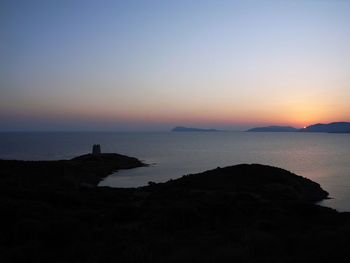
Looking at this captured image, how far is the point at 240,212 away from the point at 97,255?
1128 centimetres

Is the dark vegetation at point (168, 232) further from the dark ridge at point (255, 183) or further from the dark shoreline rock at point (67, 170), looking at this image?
the dark shoreline rock at point (67, 170)

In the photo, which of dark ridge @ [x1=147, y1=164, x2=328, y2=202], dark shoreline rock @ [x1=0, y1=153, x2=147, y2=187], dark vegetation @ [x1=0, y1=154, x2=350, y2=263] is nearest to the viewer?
dark vegetation @ [x1=0, y1=154, x2=350, y2=263]

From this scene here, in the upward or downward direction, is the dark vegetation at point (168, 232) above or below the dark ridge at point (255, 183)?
above

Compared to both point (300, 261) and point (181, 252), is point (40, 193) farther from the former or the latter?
point (300, 261)

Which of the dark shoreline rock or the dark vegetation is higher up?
the dark vegetation

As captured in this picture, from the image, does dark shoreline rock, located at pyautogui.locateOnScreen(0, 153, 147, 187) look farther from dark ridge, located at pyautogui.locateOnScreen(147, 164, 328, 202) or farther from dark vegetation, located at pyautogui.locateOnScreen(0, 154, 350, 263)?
dark vegetation, located at pyautogui.locateOnScreen(0, 154, 350, 263)

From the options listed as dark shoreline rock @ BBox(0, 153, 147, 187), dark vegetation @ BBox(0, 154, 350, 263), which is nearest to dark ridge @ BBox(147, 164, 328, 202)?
dark vegetation @ BBox(0, 154, 350, 263)

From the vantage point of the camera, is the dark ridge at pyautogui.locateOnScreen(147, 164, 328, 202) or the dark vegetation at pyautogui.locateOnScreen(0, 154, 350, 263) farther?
the dark ridge at pyautogui.locateOnScreen(147, 164, 328, 202)

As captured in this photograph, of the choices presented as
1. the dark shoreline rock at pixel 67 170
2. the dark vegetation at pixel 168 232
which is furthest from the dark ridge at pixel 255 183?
the dark shoreline rock at pixel 67 170

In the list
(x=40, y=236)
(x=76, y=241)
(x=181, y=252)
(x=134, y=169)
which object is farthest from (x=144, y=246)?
(x=134, y=169)

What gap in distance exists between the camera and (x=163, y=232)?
13094 millimetres

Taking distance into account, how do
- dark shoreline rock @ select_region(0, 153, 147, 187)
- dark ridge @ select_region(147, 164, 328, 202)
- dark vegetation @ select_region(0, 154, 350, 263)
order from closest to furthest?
dark vegetation @ select_region(0, 154, 350, 263), dark ridge @ select_region(147, 164, 328, 202), dark shoreline rock @ select_region(0, 153, 147, 187)

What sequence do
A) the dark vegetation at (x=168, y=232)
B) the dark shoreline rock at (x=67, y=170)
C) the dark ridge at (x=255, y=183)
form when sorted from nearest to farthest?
the dark vegetation at (x=168, y=232), the dark ridge at (x=255, y=183), the dark shoreline rock at (x=67, y=170)

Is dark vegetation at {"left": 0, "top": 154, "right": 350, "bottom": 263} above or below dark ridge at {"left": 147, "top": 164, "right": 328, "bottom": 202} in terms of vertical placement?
above
